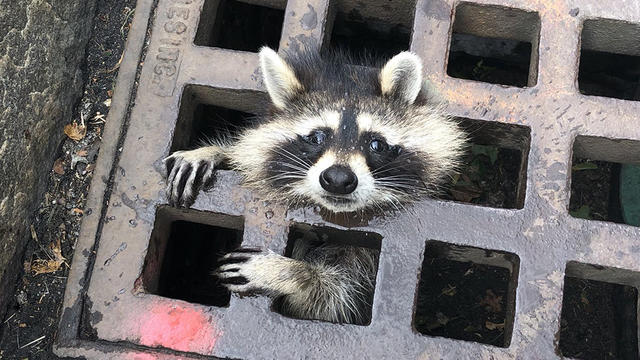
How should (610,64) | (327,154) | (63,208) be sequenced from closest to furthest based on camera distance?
(327,154) < (63,208) < (610,64)

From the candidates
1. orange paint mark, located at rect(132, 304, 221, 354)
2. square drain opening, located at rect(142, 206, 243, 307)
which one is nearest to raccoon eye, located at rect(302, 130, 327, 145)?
square drain opening, located at rect(142, 206, 243, 307)

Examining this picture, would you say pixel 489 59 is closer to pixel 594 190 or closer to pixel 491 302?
pixel 594 190

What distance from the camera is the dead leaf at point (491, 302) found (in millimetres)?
2395

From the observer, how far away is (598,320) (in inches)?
93.7

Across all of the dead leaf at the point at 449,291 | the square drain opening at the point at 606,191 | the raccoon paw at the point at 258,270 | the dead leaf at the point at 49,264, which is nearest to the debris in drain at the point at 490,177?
the square drain opening at the point at 606,191

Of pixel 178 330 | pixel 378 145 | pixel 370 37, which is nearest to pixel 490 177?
pixel 370 37

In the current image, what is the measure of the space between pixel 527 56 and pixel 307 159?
48.2 inches

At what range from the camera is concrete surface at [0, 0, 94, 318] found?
1.75 meters

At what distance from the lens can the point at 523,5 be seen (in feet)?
6.27

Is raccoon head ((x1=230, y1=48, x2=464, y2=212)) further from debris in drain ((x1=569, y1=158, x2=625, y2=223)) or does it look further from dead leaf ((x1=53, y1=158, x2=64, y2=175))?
debris in drain ((x1=569, y1=158, x2=625, y2=223))

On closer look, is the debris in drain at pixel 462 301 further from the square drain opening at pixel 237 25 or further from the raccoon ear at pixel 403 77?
the square drain opening at pixel 237 25

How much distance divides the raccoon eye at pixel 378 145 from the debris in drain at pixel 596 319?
1.07 meters

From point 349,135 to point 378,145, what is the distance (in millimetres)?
97

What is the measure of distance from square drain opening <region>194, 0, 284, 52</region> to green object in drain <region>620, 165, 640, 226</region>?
1.54 metres
